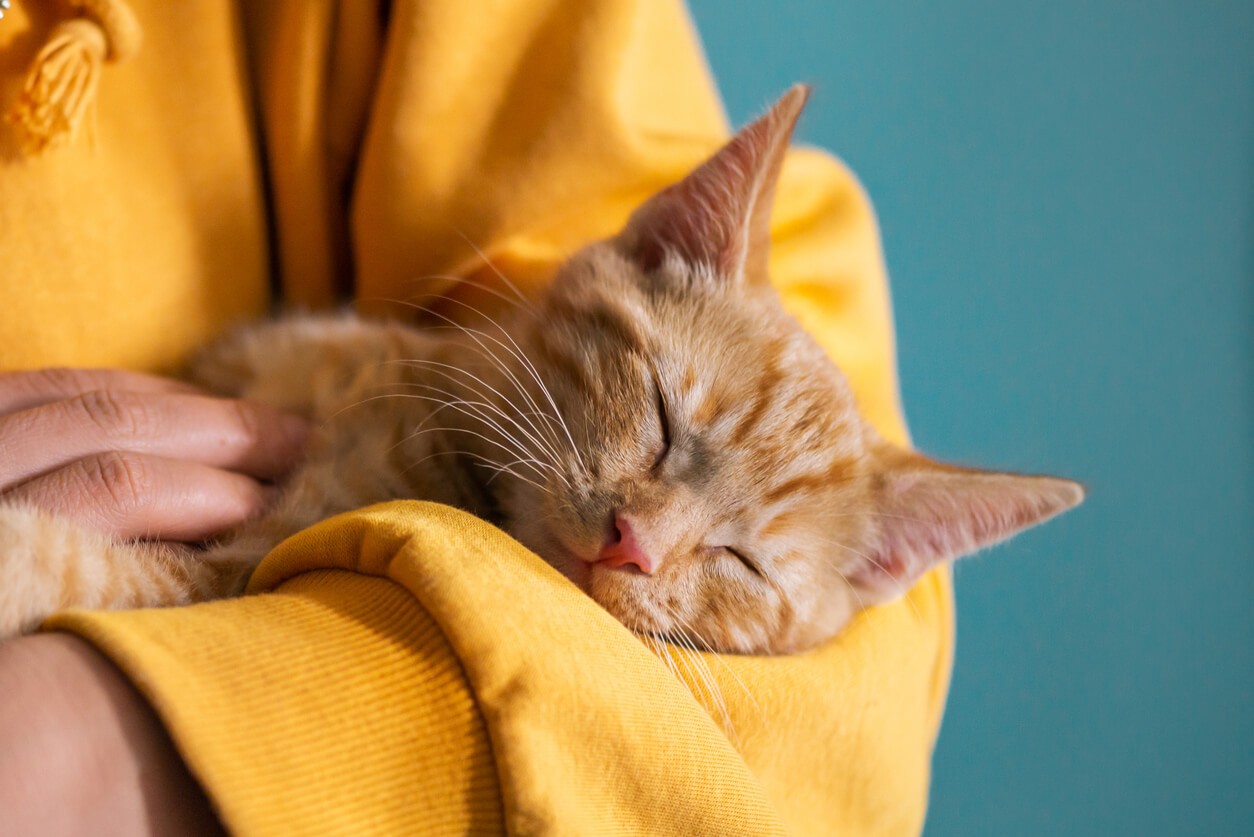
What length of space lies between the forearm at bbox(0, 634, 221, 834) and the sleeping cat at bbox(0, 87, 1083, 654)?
0.95 ft

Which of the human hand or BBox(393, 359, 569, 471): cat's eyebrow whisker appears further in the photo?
BBox(393, 359, 569, 471): cat's eyebrow whisker

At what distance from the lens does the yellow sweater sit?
0.70 metres

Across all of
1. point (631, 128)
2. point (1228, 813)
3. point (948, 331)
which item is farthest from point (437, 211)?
point (1228, 813)

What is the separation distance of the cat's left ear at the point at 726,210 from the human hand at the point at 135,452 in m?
0.58

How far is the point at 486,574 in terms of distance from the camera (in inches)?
30.7

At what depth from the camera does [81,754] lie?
634 millimetres

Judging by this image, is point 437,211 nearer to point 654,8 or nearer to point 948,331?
point 654,8

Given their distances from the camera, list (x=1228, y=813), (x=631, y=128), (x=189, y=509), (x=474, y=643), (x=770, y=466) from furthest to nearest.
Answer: (x=1228, y=813)
(x=631, y=128)
(x=770, y=466)
(x=189, y=509)
(x=474, y=643)

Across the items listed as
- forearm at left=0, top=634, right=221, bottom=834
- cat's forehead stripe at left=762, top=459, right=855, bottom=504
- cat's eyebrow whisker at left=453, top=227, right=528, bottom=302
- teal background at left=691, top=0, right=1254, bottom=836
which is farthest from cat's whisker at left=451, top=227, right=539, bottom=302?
teal background at left=691, top=0, right=1254, bottom=836

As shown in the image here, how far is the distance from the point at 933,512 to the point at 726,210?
508 mm

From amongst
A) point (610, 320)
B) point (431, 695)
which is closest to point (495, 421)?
point (610, 320)

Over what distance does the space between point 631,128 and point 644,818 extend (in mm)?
960

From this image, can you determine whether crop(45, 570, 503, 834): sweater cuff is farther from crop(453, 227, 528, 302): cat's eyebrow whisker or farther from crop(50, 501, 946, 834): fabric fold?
crop(453, 227, 528, 302): cat's eyebrow whisker

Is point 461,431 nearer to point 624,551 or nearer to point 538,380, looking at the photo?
point 538,380
